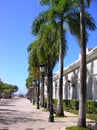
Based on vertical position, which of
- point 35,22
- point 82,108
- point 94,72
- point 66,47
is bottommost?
point 82,108

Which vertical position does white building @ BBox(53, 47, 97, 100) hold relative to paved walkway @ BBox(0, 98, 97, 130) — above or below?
above

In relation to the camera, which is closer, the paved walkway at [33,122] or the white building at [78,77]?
the paved walkway at [33,122]

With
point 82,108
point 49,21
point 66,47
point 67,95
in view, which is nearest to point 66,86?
point 67,95

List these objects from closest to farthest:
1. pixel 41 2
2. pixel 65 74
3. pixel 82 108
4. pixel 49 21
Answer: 1. pixel 82 108
2. pixel 41 2
3. pixel 49 21
4. pixel 65 74

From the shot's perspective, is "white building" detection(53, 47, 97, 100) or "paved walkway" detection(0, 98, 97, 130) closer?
"paved walkway" detection(0, 98, 97, 130)

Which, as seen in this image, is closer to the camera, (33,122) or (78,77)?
(33,122)

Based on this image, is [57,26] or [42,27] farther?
[42,27]

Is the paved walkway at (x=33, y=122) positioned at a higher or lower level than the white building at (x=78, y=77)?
lower

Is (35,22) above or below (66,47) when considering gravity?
above

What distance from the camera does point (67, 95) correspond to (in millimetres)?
48562

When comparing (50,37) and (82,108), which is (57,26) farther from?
(82,108)

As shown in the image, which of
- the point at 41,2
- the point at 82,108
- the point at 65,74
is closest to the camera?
the point at 82,108

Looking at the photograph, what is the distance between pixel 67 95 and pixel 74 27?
800 inches

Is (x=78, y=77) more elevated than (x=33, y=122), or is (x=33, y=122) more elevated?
(x=78, y=77)
